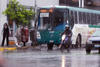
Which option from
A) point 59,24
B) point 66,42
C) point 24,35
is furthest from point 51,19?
point 66,42

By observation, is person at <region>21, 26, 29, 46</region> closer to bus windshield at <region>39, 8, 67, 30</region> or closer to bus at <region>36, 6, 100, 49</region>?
bus at <region>36, 6, 100, 49</region>

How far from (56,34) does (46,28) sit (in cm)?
98

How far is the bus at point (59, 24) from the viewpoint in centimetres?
3312

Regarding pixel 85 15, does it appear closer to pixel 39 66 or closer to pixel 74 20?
pixel 74 20

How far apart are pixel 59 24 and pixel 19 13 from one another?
12.9ft

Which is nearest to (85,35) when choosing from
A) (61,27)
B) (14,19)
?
(61,27)

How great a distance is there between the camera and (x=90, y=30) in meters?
36.2

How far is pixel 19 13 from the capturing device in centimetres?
3525

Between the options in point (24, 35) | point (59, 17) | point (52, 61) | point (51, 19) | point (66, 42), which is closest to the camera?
point (52, 61)

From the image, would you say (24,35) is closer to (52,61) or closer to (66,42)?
(66,42)

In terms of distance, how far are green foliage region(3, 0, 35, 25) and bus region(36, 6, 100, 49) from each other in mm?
2072

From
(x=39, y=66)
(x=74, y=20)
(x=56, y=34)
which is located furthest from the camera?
(x=74, y=20)

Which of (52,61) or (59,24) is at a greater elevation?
(52,61)

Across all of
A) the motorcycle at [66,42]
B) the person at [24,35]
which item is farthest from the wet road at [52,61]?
the person at [24,35]
